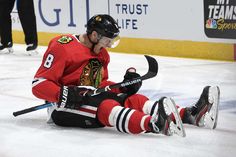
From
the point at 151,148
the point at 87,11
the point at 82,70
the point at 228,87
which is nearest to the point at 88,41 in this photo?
the point at 82,70

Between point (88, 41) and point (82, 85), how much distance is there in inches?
6.7

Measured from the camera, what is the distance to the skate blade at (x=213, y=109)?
7.38 ft

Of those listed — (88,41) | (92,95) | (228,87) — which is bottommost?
(228,87)

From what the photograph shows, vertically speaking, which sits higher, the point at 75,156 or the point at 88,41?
the point at 88,41

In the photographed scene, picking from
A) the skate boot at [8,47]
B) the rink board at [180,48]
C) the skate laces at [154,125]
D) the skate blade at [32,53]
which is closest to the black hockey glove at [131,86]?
the skate laces at [154,125]

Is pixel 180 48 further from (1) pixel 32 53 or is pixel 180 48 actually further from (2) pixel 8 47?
(2) pixel 8 47

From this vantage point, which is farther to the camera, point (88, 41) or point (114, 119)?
point (88, 41)

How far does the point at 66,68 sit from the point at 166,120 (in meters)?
0.48

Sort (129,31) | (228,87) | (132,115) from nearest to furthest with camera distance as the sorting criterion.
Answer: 1. (132,115)
2. (228,87)
3. (129,31)

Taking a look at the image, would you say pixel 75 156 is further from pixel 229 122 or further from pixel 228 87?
pixel 228 87

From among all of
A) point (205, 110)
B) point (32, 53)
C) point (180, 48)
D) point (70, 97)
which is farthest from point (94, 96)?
point (32, 53)

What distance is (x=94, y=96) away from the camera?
229 cm

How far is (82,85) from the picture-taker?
237cm

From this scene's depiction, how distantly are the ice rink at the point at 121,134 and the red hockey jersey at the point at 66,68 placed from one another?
0.57 feet
